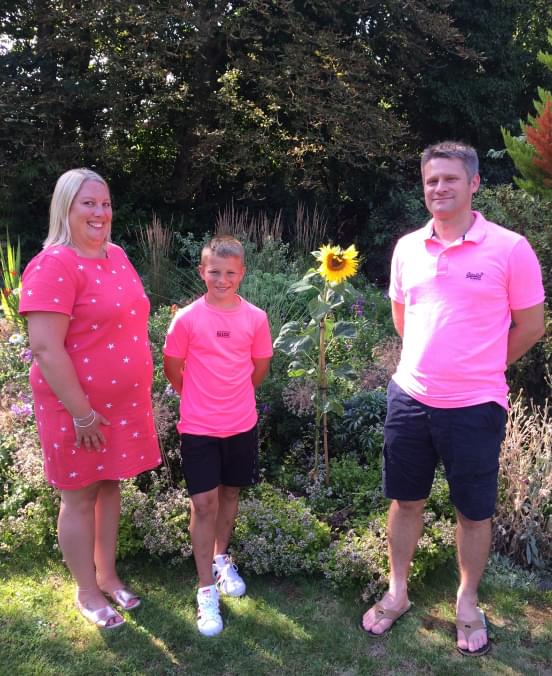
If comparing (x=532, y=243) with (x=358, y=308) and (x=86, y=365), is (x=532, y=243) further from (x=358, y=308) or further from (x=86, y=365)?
(x=86, y=365)

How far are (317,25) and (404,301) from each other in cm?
719

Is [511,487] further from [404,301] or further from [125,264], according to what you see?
[125,264]

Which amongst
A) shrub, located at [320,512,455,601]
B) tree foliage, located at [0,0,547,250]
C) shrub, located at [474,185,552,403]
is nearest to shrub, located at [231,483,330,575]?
shrub, located at [320,512,455,601]

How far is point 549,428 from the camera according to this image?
3.04 meters

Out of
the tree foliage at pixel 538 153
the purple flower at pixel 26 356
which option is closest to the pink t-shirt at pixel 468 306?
the tree foliage at pixel 538 153

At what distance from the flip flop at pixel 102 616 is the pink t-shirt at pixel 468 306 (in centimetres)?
161

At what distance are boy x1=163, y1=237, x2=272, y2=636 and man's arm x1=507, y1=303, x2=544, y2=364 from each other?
1.01m

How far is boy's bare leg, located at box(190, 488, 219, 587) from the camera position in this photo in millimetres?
2432

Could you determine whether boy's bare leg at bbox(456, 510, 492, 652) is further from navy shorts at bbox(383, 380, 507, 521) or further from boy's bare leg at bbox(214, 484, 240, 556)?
boy's bare leg at bbox(214, 484, 240, 556)

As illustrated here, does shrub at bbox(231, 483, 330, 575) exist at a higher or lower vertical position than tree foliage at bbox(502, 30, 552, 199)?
lower

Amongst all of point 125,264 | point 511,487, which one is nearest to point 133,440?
point 125,264

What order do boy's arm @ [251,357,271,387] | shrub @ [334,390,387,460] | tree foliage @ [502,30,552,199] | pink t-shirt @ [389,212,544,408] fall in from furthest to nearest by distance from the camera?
tree foliage @ [502,30,552,199]
shrub @ [334,390,387,460]
boy's arm @ [251,357,271,387]
pink t-shirt @ [389,212,544,408]

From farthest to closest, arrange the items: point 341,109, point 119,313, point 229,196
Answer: point 229,196 < point 341,109 < point 119,313

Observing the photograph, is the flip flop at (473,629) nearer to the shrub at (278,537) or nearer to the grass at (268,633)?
the grass at (268,633)
